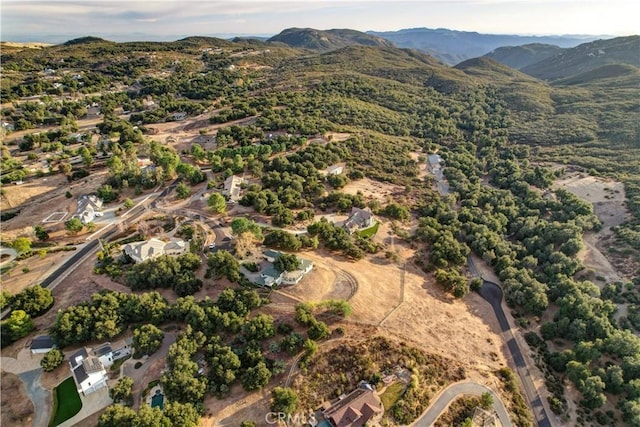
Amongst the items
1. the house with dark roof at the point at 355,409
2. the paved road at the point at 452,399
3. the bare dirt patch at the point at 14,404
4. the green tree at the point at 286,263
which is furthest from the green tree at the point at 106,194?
the paved road at the point at 452,399

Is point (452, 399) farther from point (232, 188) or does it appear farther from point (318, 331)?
point (232, 188)

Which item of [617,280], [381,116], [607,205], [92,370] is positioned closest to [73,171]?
[92,370]

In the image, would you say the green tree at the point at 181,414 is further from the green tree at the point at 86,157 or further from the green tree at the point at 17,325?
the green tree at the point at 86,157

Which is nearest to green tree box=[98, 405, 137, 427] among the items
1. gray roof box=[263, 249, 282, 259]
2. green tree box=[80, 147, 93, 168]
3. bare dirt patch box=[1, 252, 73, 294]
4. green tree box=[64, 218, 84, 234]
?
gray roof box=[263, 249, 282, 259]

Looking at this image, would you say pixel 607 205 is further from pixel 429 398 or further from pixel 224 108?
pixel 224 108

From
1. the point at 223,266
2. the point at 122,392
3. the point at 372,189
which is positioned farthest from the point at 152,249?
the point at 372,189

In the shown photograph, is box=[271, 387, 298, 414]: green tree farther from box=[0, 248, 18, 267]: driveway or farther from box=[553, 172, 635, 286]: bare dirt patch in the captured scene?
box=[553, 172, 635, 286]: bare dirt patch

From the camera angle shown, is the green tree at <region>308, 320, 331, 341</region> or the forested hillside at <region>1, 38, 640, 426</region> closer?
the green tree at <region>308, 320, 331, 341</region>
